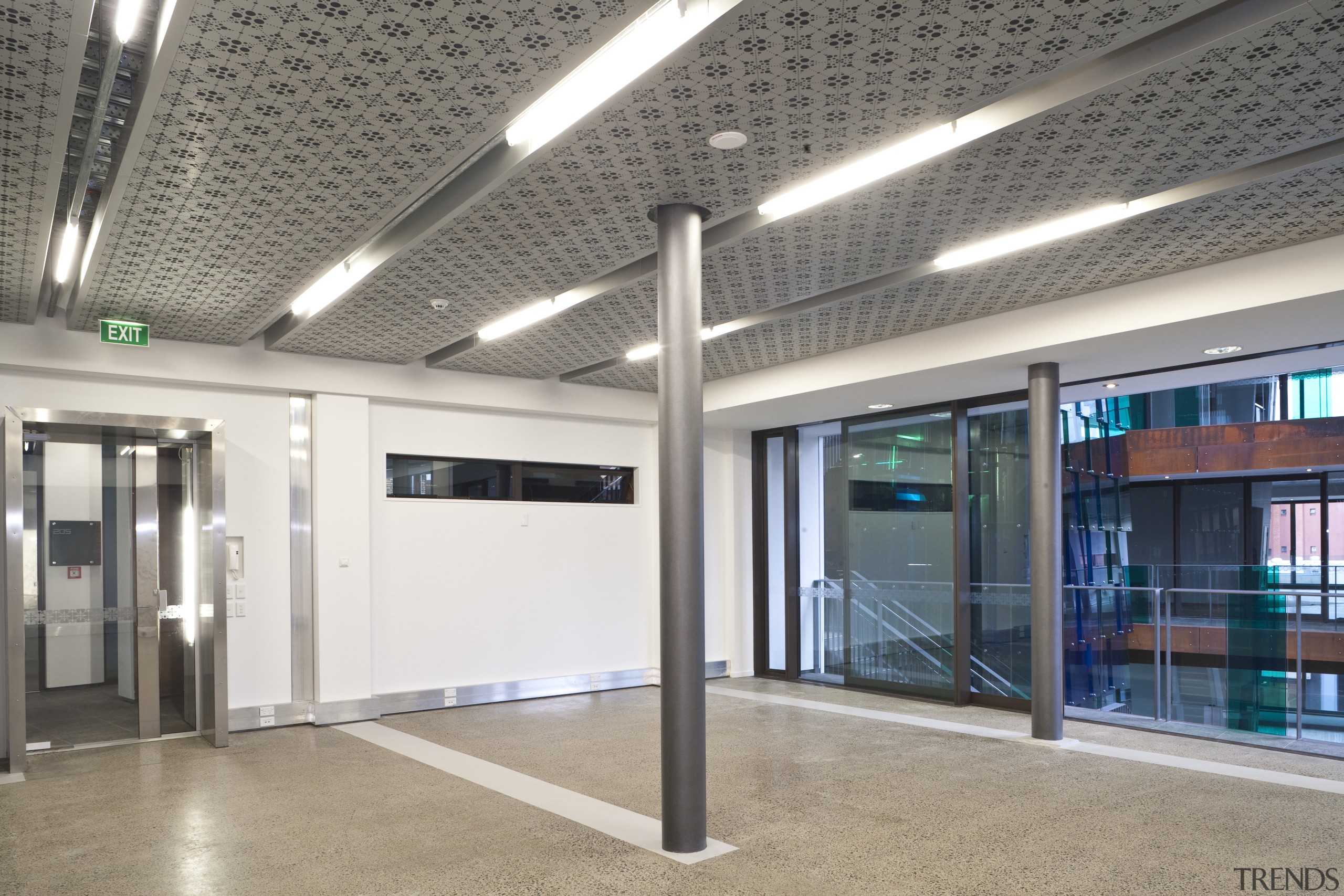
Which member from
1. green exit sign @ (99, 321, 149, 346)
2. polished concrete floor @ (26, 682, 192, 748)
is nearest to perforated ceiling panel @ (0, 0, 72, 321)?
green exit sign @ (99, 321, 149, 346)

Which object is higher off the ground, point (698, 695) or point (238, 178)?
point (238, 178)

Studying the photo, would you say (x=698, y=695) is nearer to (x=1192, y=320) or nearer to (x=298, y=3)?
(x=298, y=3)

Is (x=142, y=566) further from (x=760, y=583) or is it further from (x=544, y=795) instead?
(x=760, y=583)

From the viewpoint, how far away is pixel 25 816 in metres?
5.47

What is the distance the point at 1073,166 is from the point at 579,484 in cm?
699

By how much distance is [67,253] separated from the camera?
5875 millimetres

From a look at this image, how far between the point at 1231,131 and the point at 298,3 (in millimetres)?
3939

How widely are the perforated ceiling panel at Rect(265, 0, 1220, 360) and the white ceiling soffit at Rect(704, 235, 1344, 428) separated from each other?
1.93 m

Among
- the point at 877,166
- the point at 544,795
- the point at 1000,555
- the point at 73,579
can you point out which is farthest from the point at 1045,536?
the point at 73,579

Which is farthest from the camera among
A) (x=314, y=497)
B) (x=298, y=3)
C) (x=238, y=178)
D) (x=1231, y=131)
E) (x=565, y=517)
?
(x=565, y=517)

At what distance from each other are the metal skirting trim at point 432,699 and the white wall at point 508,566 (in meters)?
0.10

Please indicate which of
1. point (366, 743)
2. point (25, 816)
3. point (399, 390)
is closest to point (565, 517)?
point (399, 390)

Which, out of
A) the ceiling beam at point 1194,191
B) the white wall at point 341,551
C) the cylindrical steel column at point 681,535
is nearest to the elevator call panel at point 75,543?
the white wall at point 341,551

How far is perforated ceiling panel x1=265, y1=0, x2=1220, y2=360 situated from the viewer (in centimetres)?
324
